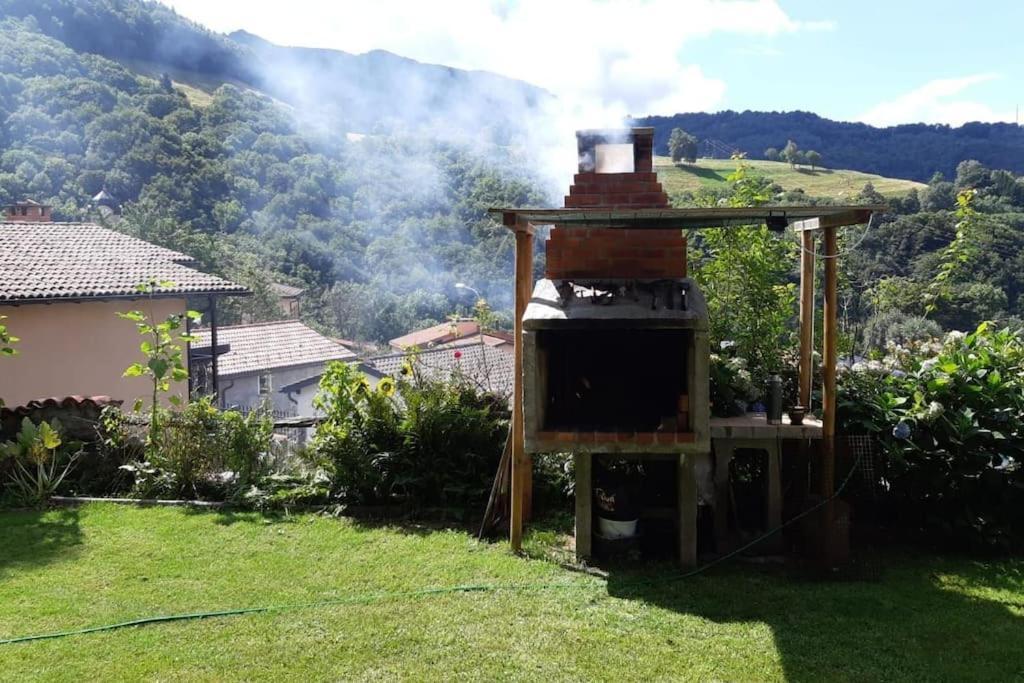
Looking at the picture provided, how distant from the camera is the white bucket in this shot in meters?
4.83

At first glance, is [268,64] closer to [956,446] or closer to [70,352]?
[70,352]

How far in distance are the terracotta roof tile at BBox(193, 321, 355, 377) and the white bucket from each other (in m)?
20.7

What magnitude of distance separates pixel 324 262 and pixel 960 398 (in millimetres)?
45986

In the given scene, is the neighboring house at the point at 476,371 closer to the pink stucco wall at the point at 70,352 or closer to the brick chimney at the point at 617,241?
the brick chimney at the point at 617,241

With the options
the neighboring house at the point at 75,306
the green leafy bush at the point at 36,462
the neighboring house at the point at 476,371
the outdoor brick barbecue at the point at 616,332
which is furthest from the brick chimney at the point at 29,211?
the outdoor brick barbecue at the point at 616,332

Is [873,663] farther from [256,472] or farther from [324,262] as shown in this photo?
[324,262]

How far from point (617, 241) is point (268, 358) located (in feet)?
73.1

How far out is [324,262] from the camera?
4816 centimetres

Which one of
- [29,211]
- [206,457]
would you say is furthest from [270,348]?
[206,457]

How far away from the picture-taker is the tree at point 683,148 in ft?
106

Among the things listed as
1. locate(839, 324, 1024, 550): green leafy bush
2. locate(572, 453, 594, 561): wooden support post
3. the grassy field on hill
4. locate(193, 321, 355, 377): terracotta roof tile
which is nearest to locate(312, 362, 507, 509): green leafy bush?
locate(572, 453, 594, 561): wooden support post

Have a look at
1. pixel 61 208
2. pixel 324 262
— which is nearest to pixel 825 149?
pixel 324 262

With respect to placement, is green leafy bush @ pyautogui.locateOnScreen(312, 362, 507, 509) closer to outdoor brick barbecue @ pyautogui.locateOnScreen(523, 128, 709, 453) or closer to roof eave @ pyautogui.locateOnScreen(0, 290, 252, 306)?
outdoor brick barbecue @ pyautogui.locateOnScreen(523, 128, 709, 453)

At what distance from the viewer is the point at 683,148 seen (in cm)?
3306
